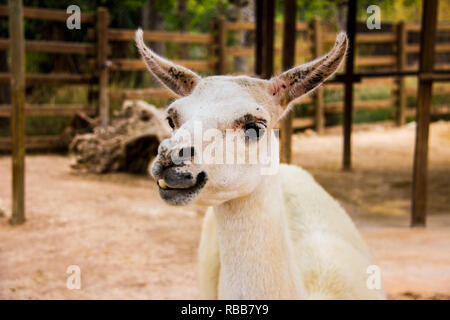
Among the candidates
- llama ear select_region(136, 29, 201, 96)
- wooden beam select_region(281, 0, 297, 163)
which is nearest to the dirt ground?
wooden beam select_region(281, 0, 297, 163)

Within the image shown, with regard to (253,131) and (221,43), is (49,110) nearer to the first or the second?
(221,43)

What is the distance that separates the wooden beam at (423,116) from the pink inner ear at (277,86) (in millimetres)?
3283

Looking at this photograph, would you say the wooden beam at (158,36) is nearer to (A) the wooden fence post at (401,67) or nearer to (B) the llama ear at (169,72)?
(A) the wooden fence post at (401,67)

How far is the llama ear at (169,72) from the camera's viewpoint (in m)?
2.22

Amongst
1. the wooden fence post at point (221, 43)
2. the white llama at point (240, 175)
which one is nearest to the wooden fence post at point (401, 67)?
the wooden fence post at point (221, 43)

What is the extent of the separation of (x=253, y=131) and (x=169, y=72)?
526 millimetres

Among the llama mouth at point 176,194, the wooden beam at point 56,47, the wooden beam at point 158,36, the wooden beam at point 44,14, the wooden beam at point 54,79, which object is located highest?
the wooden beam at point 44,14

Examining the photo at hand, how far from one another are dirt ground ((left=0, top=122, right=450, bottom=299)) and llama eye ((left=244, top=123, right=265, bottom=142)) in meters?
1.97

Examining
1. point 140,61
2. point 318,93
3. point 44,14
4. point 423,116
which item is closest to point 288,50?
point 423,116

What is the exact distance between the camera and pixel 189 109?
1.94 m

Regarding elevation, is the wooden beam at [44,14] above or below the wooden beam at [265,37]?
above

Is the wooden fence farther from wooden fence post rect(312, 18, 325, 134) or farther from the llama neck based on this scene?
the llama neck

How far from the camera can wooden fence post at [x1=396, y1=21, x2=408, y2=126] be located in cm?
1352

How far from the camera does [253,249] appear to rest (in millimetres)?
2018
